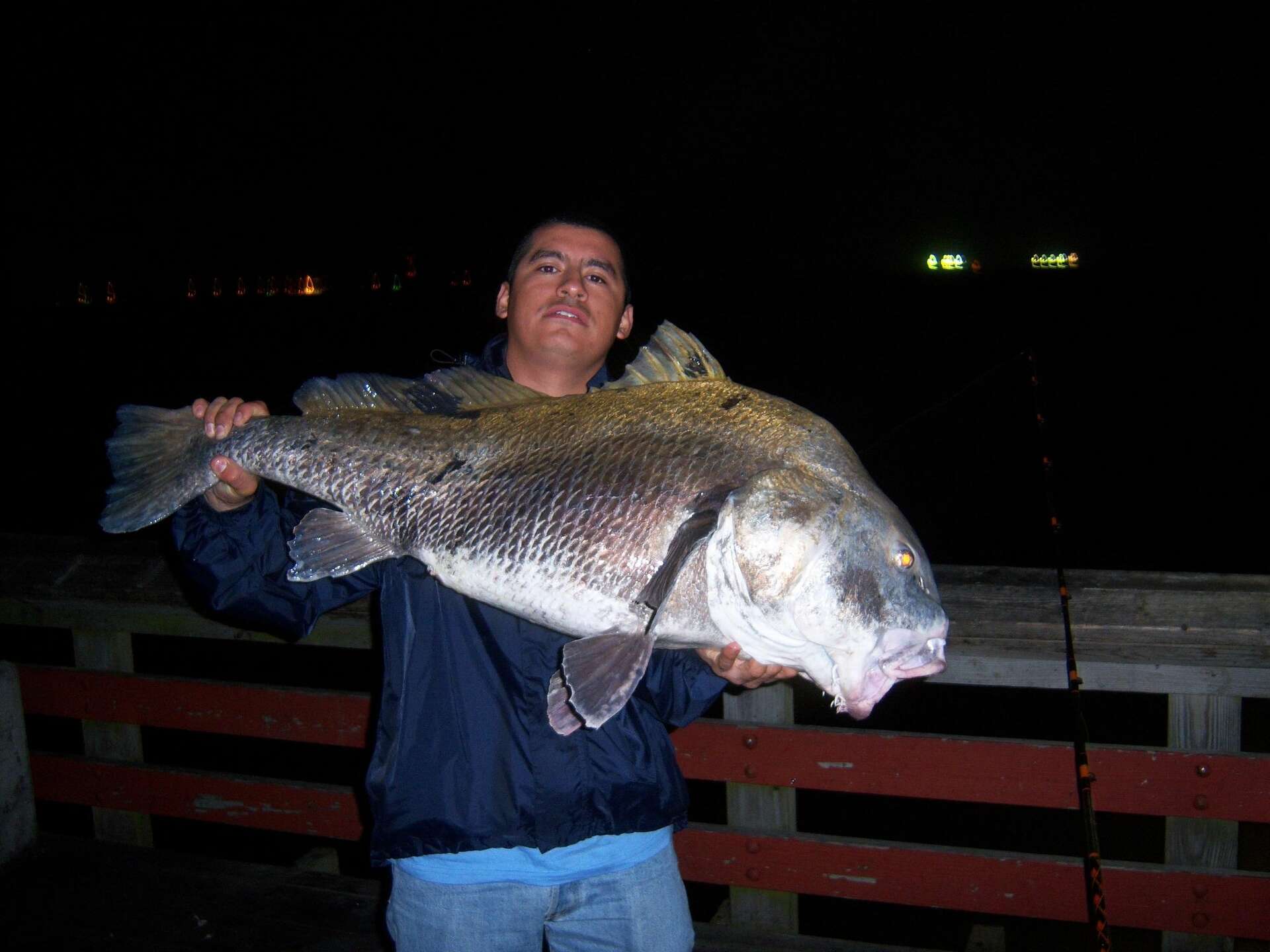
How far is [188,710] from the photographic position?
140 inches

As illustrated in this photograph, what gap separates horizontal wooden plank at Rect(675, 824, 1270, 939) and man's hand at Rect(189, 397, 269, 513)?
2049mm

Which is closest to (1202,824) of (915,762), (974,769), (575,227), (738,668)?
(974,769)

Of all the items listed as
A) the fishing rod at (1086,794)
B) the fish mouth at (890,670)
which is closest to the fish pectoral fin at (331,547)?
the fish mouth at (890,670)

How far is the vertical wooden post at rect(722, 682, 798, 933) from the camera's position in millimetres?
2990

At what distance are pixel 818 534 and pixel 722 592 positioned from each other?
25cm

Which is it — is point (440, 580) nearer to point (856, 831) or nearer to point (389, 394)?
point (389, 394)

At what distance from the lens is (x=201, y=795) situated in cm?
358

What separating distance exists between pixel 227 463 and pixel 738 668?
4.82ft

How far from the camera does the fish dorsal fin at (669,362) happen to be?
2119 mm

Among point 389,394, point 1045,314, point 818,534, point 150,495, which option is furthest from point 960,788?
point 1045,314

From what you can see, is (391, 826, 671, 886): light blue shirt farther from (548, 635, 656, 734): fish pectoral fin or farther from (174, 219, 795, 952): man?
(548, 635, 656, 734): fish pectoral fin

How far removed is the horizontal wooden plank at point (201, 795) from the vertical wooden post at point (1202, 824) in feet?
10.2

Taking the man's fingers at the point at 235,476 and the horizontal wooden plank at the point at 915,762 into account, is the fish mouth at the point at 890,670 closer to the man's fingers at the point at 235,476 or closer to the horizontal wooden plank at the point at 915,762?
the horizontal wooden plank at the point at 915,762

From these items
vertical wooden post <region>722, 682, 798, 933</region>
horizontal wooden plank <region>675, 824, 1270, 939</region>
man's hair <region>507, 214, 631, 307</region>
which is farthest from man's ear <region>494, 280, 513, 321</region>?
horizontal wooden plank <region>675, 824, 1270, 939</region>
